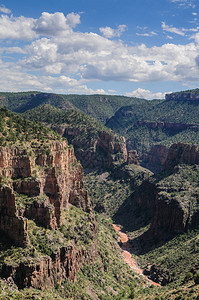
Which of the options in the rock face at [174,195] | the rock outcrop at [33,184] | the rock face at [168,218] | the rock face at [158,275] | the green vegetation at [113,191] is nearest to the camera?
the rock outcrop at [33,184]

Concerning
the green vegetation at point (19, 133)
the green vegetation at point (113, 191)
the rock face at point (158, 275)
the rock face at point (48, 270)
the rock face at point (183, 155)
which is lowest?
the rock face at point (158, 275)

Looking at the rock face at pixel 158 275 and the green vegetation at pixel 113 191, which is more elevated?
the green vegetation at pixel 113 191

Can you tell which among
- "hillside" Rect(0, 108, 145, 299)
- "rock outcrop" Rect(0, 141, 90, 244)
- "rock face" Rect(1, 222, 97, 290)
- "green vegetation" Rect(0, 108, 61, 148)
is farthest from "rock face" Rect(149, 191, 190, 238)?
"green vegetation" Rect(0, 108, 61, 148)

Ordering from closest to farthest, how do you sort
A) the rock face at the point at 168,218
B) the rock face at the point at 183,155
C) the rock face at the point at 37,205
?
the rock face at the point at 37,205, the rock face at the point at 168,218, the rock face at the point at 183,155

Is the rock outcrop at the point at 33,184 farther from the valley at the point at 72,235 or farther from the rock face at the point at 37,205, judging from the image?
the valley at the point at 72,235

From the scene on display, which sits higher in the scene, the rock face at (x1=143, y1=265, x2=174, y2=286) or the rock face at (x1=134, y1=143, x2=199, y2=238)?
the rock face at (x1=134, y1=143, x2=199, y2=238)

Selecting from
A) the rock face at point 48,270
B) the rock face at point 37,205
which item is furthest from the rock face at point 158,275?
the rock face at point 48,270

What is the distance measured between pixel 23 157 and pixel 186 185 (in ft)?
297

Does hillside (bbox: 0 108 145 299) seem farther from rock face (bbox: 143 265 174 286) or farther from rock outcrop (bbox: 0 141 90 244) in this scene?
rock face (bbox: 143 265 174 286)

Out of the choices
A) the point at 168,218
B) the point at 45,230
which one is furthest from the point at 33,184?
the point at 168,218

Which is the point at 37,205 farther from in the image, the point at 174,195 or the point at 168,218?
the point at 174,195

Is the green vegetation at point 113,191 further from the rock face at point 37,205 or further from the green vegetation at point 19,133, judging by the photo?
the green vegetation at point 19,133

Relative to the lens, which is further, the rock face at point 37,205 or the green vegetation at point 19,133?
the green vegetation at point 19,133

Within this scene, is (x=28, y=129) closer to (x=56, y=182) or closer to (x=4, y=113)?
(x=4, y=113)
